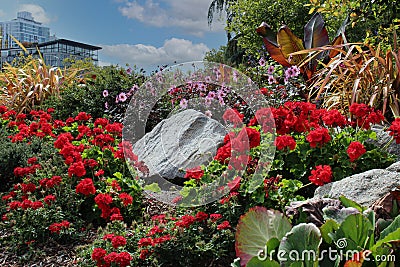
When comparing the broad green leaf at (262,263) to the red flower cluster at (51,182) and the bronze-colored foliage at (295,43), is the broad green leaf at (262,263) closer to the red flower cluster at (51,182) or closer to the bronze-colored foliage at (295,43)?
the red flower cluster at (51,182)

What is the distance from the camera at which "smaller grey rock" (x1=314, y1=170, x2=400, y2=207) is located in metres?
2.83

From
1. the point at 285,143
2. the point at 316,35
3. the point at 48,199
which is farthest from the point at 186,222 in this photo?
the point at 316,35

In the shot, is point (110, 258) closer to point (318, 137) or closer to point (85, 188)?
point (85, 188)

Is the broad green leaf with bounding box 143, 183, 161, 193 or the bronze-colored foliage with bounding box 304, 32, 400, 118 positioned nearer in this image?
the broad green leaf with bounding box 143, 183, 161, 193

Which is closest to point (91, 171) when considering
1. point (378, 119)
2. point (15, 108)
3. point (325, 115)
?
point (325, 115)

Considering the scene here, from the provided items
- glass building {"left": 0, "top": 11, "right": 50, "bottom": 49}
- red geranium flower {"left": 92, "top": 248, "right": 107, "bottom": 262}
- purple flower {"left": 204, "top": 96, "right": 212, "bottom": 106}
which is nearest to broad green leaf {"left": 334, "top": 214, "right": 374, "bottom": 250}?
red geranium flower {"left": 92, "top": 248, "right": 107, "bottom": 262}

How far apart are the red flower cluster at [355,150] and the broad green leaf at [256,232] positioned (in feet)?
6.37

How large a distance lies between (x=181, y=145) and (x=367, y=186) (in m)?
2.11

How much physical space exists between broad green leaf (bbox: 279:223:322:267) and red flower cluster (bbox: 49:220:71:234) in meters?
2.62

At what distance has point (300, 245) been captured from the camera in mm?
1610

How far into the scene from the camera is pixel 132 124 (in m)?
4.73

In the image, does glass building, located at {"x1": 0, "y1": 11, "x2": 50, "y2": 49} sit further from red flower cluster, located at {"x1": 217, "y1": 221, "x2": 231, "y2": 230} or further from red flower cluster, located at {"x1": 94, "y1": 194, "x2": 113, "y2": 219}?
red flower cluster, located at {"x1": 217, "y1": 221, "x2": 231, "y2": 230}

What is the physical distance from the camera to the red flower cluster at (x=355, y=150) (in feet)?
11.8

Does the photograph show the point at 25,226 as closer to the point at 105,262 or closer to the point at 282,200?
the point at 105,262
